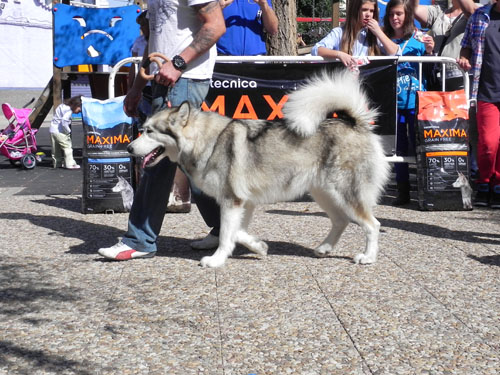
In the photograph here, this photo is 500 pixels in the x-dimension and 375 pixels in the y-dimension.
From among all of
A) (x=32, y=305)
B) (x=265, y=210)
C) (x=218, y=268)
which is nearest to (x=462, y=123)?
(x=265, y=210)

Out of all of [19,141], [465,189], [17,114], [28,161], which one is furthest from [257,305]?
[17,114]

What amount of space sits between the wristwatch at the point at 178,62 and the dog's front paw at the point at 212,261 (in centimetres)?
132

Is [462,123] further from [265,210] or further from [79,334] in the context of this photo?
[79,334]

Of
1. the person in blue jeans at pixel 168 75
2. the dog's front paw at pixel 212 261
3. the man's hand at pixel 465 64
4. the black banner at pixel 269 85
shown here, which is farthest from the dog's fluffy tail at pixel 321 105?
the man's hand at pixel 465 64

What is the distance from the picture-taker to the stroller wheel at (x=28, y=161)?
444 inches

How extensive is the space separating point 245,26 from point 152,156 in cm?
344

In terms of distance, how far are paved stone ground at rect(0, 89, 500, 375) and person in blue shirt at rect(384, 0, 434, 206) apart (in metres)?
1.35

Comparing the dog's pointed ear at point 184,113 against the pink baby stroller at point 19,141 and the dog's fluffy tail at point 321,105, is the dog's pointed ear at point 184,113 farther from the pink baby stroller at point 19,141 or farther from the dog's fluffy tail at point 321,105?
the pink baby stroller at point 19,141

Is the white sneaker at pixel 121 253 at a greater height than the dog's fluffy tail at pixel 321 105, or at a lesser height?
lesser

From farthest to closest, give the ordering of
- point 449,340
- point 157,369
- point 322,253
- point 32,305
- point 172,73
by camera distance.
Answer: point 322,253 → point 172,73 → point 32,305 → point 449,340 → point 157,369

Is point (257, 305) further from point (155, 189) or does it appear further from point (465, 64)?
point (465, 64)

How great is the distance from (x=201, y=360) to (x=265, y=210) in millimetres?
4251

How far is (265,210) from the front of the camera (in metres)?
7.41

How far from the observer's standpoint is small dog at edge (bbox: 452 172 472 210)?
7254mm
